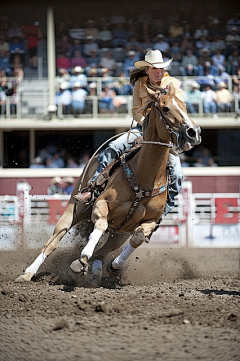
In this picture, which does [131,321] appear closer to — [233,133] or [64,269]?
[64,269]

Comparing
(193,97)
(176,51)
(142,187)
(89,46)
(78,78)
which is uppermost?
(89,46)

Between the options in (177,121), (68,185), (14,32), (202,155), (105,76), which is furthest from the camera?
(14,32)

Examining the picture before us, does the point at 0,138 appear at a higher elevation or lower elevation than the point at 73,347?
higher

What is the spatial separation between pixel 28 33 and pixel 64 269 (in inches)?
456

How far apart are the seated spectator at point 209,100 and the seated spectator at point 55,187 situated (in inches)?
188

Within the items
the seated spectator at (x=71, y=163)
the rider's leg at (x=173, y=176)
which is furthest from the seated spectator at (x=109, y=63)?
the rider's leg at (x=173, y=176)

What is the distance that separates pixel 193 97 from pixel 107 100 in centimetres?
227

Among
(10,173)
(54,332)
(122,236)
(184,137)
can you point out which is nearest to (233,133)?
(10,173)

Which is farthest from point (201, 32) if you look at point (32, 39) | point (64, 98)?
point (32, 39)

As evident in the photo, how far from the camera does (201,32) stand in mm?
17109

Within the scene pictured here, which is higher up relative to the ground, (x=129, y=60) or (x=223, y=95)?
(x=129, y=60)

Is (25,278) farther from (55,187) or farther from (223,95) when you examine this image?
(223,95)

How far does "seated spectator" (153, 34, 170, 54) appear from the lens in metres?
16.8

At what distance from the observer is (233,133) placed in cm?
1672
